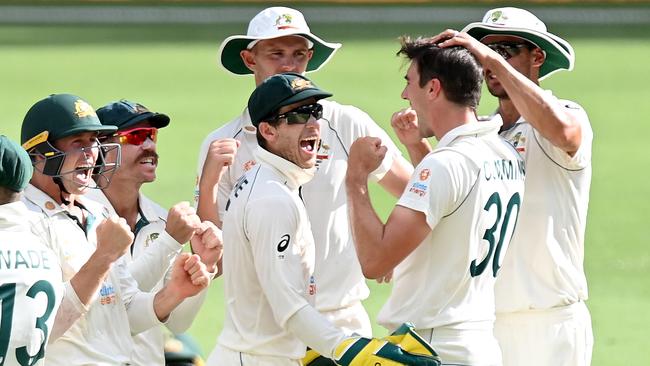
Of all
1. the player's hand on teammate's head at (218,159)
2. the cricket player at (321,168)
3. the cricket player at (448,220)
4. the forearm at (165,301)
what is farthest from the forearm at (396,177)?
the forearm at (165,301)

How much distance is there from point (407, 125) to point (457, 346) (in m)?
1.19

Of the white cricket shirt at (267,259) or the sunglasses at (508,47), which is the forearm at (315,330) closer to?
the white cricket shirt at (267,259)

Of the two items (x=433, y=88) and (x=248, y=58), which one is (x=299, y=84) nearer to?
(x=433, y=88)

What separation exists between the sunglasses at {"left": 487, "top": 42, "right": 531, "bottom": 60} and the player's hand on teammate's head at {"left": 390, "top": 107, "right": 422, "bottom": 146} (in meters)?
0.50

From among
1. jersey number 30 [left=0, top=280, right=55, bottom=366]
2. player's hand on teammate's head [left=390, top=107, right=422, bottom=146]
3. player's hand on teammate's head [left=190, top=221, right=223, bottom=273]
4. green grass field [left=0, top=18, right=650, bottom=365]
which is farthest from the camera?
green grass field [left=0, top=18, right=650, bottom=365]

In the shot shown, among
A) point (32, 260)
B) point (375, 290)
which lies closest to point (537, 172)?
point (32, 260)

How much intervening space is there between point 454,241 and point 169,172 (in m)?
8.98

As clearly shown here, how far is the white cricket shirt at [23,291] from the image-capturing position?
411 cm

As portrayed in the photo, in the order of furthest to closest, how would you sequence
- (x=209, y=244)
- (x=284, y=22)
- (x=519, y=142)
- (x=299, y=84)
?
(x=284, y=22) < (x=519, y=142) < (x=209, y=244) < (x=299, y=84)

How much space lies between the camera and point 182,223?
17.4ft

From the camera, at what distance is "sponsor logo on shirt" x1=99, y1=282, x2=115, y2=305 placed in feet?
16.0

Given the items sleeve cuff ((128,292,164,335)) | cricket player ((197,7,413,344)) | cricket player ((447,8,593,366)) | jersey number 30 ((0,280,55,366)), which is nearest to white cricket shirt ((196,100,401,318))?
cricket player ((197,7,413,344))

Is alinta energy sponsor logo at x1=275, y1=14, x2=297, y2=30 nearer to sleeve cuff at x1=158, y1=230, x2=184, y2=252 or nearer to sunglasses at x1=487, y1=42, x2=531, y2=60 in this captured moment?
sunglasses at x1=487, y1=42, x2=531, y2=60

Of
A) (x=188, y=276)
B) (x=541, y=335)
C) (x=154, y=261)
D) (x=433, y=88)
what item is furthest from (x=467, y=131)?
(x=154, y=261)
